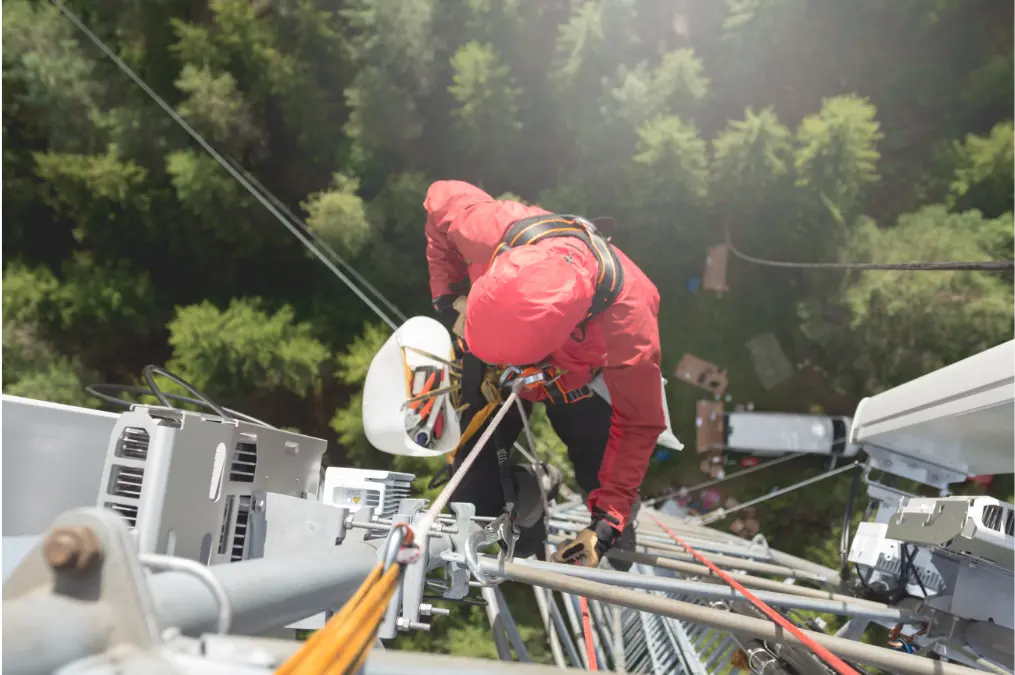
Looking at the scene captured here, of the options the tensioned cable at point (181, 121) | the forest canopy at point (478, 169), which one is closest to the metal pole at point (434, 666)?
the forest canopy at point (478, 169)

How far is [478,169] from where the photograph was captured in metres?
3.97

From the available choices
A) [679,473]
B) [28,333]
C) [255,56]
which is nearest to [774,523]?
[679,473]

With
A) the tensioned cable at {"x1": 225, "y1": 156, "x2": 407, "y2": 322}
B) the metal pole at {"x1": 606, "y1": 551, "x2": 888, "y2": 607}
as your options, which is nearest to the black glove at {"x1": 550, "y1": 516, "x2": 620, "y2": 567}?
the metal pole at {"x1": 606, "y1": 551, "x2": 888, "y2": 607}

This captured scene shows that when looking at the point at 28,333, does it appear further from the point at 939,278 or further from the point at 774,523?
the point at 939,278

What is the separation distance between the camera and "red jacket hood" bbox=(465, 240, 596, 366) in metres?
1.57

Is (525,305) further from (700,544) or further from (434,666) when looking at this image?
(700,544)

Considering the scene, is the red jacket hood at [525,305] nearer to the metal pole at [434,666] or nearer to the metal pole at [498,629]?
the metal pole at [434,666]

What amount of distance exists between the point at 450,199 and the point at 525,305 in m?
0.84

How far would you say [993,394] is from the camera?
154cm

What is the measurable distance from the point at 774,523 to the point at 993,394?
304 cm

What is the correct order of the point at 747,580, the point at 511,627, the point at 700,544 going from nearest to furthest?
the point at 747,580 < the point at 511,627 < the point at 700,544

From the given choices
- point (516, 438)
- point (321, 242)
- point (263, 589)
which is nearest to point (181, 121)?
point (321, 242)

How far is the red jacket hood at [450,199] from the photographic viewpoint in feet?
7.20

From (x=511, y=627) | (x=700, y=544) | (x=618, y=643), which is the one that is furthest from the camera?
(x=700, y=544)
